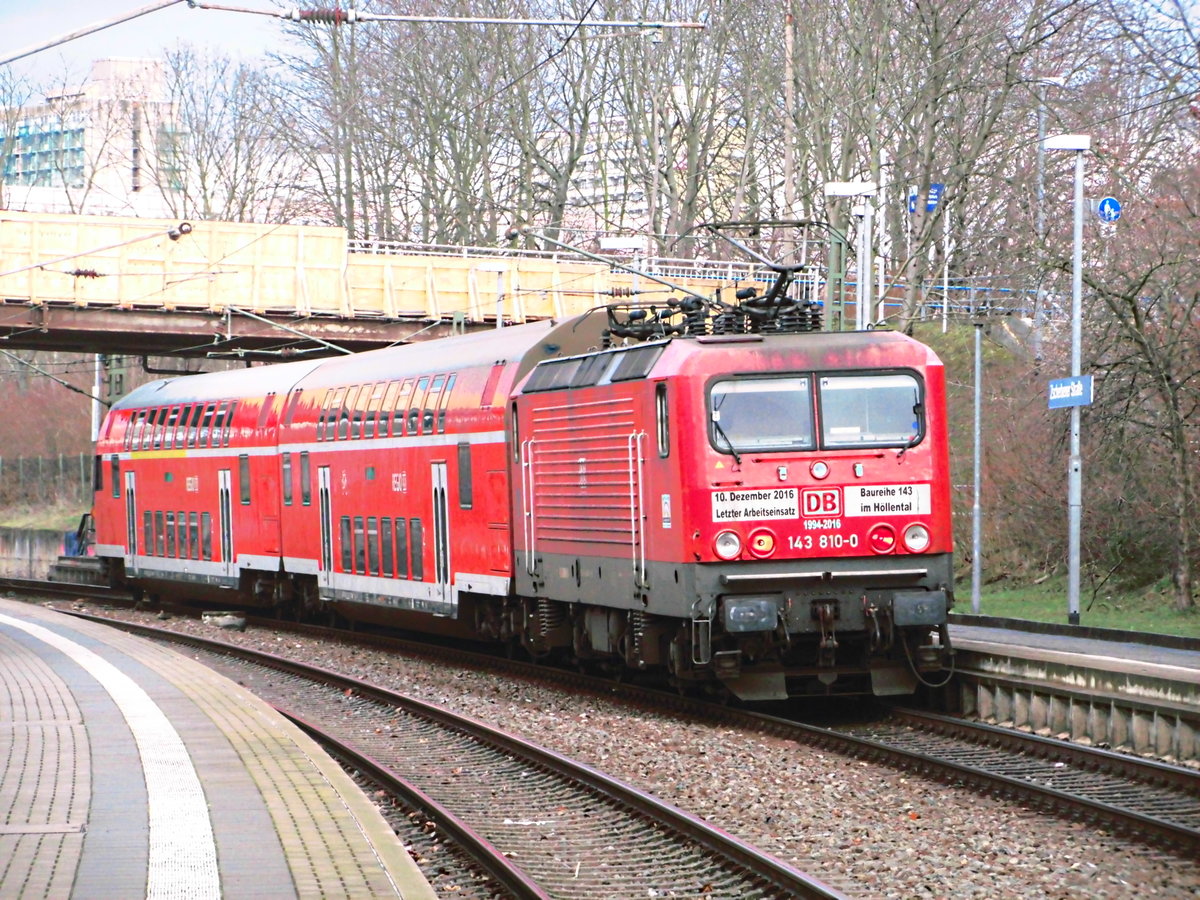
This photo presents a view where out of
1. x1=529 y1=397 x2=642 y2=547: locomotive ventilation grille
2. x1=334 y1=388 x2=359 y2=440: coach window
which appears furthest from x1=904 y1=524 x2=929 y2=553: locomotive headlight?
x1=334 y1=388 x2=359 y2=440: coach window

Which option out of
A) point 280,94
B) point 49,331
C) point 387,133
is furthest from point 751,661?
point 280,94

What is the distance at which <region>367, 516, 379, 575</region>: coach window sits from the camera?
23.9 meters

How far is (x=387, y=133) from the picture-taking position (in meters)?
61.1

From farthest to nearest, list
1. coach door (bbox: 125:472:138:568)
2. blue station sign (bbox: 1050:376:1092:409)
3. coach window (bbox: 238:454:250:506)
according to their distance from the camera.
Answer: coach door (bbox: 125:472:138:568) → coach window (bbox: 238:454:250:506) → blue station sign (bbox: 1050:376:1092:409)

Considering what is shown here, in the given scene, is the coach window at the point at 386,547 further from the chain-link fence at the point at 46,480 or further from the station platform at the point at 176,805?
the chain-link fence at the point at 46,480

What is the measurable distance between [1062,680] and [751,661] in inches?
101

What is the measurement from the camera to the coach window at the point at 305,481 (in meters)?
26.1

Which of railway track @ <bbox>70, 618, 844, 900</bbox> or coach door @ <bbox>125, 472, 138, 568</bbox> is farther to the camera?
coach door @ <bbox>125, 472, 138, 568</bbox>

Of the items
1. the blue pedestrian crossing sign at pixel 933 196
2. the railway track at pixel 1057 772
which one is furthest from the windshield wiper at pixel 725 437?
the blue pedestrian crossing sign at pixel 933 196

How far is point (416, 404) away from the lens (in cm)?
2233

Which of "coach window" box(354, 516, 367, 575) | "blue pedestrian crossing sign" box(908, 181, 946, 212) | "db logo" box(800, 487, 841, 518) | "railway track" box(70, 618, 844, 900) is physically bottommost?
"railway track" box(70, 618, 844, 900)

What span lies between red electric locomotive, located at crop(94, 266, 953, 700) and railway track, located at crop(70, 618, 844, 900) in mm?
1980

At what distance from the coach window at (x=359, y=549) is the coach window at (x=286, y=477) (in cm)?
255

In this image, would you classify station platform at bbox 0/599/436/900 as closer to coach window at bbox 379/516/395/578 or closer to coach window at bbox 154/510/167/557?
coach window at bbox 379/516/395/578
